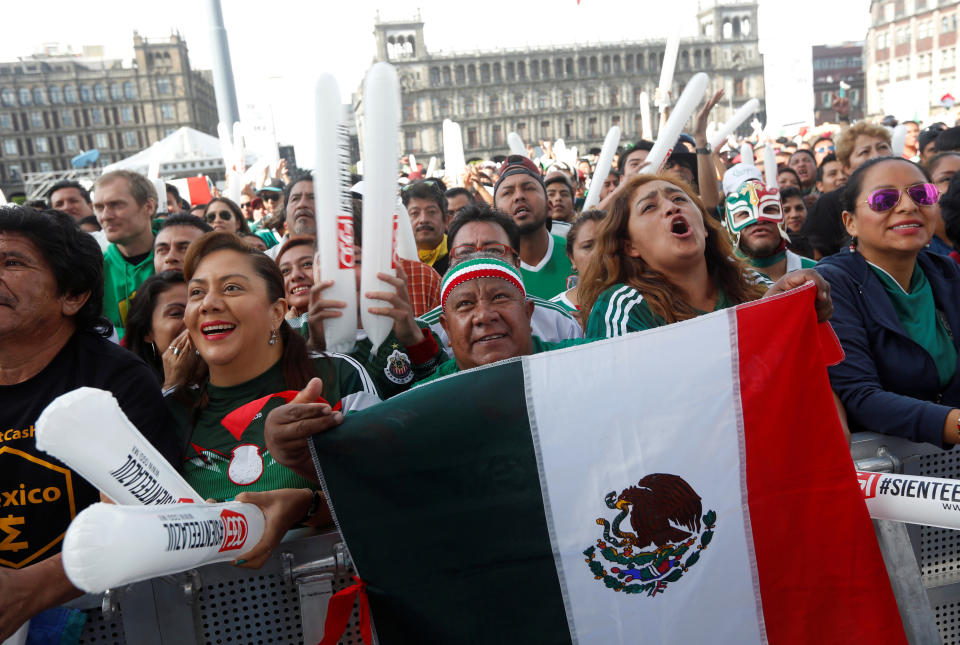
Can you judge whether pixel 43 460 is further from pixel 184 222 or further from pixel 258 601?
pixel 184 222

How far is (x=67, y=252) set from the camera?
2010mm

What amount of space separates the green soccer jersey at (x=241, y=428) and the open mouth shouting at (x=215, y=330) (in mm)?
151

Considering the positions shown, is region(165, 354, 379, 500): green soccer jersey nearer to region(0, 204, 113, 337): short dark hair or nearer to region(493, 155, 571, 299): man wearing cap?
region(0, 204, 113, 337): short dark hair

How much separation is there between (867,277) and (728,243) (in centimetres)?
45

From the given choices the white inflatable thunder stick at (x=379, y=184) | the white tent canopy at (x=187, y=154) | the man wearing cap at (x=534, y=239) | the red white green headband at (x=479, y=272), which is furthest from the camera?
the white tent canopy at (x=187, y=154)

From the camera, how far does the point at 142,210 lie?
460 cm

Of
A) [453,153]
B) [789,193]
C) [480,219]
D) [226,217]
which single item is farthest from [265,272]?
[453,153]

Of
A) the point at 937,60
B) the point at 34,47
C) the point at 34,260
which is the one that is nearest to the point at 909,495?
the point at 34,260

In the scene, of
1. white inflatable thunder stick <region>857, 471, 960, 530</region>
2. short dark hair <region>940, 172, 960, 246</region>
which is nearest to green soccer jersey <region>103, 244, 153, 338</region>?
white inflatable thunder stick <region>857, 471, 960, 530</region>

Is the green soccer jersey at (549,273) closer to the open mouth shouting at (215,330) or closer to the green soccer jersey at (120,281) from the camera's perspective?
the green soccer jersey at (120,281)

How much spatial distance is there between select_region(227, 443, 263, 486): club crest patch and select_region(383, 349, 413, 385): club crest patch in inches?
23.7

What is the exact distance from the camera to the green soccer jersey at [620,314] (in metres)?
2.32

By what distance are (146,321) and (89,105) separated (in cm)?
9096

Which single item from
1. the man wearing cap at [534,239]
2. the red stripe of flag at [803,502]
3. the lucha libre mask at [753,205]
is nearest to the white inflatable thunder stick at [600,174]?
the man wearing cap at [534,239]
